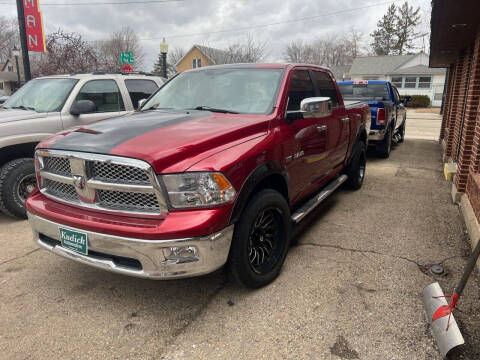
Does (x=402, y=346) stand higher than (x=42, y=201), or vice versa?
(x=42, y=201)

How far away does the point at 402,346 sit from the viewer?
253 cm

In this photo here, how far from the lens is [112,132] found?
2.94m

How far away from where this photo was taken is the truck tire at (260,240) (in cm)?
→ 287

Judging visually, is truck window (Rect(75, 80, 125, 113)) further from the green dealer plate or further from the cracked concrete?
the green dealer plate

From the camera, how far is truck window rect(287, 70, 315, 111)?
3823 millimetres

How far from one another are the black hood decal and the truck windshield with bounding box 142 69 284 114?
322 millimetres

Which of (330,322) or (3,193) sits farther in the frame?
(3,193)

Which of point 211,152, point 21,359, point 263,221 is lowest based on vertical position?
point 21,359

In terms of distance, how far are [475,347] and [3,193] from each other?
5.32m

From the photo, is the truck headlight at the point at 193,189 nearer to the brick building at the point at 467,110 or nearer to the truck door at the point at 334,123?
the truck door at the point at 334,123

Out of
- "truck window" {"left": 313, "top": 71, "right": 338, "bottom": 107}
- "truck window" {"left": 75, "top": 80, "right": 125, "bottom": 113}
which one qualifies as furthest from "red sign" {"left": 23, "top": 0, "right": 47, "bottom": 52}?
"truck window" {"left": 313, "top": 71, "right": 338, "bottom": 107}

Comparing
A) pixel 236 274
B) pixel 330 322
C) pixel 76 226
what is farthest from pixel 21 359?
pixel 330 322

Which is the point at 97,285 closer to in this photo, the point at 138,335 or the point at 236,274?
the point at 138,335

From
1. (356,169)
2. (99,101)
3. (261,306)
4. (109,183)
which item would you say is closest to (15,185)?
(99,101)
